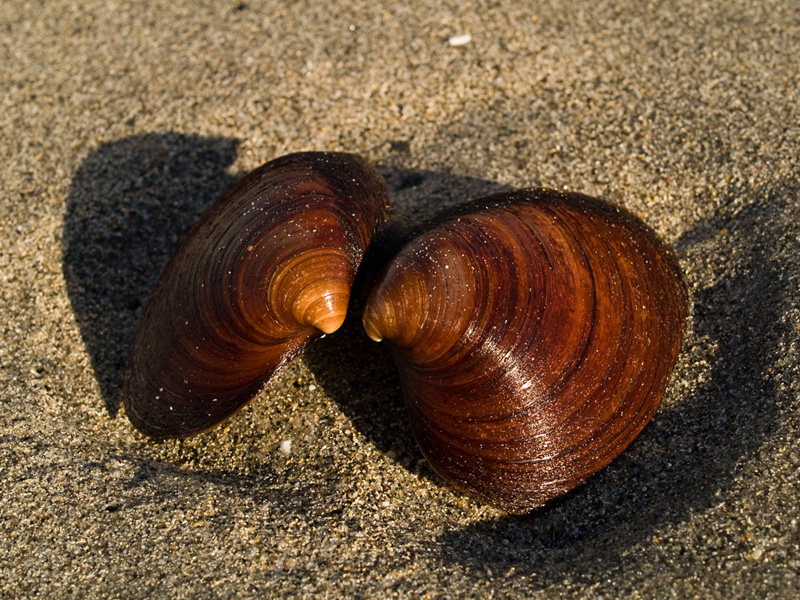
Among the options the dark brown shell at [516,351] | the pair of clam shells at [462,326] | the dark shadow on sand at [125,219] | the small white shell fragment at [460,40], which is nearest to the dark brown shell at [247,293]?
the pair of clam shells at [462,326]

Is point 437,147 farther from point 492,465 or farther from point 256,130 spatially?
point 492,465

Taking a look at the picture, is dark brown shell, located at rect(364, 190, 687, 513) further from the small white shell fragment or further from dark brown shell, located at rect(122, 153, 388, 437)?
the small white shell fragment

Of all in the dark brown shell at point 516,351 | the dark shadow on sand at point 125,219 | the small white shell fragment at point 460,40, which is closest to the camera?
the dark brown shell at point 516,351

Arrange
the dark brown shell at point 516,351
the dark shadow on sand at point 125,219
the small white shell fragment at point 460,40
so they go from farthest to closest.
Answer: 1. the small white shell fragment at point 460,40
2. the dark shadow on sand at point 125,219
3. the dark brown shell at point 516,351

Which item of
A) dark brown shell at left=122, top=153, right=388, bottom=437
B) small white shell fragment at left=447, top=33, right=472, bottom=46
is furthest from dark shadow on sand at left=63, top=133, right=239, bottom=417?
small white shell fragment at left=447, top=33, right=472, bottom=46

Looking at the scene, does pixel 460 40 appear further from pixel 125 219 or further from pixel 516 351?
pixel 516 351

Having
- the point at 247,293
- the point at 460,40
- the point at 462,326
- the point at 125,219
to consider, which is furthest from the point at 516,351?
the point at 460,40

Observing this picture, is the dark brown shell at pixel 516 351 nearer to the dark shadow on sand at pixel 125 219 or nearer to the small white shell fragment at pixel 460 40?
the dark shadow on sand at pixel 125 219
